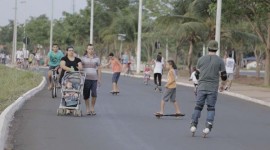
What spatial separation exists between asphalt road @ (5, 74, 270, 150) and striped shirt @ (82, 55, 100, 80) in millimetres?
1063

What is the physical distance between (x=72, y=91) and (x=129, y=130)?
293cm

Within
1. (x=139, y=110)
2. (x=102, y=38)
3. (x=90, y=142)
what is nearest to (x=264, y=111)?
(x=139, y=110)

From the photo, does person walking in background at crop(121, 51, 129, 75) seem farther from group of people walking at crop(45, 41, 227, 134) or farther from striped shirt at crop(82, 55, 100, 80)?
striped shirt at crop(82, 55, 100, 80)

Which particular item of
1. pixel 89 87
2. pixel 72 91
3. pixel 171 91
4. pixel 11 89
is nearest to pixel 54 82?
pixel 11 89

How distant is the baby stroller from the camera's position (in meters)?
16.3

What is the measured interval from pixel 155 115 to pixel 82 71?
2.15 m

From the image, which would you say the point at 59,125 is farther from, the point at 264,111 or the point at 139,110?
the point at 264,111

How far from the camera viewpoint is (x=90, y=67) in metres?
16.8

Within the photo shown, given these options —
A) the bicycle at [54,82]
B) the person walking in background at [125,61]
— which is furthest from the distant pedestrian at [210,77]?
the person walking in background at [125,61]

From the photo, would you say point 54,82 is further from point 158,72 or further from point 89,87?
point 158,72

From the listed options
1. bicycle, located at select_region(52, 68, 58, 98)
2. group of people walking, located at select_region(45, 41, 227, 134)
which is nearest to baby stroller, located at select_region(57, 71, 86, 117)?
group of people walking, located at select_region(45, 41, 227, 134)

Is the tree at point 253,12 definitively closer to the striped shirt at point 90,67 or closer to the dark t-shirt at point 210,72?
the striped shirt at point 90,67

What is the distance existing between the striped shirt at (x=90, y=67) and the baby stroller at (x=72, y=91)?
14 cm

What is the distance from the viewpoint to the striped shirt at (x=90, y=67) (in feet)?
54.8
